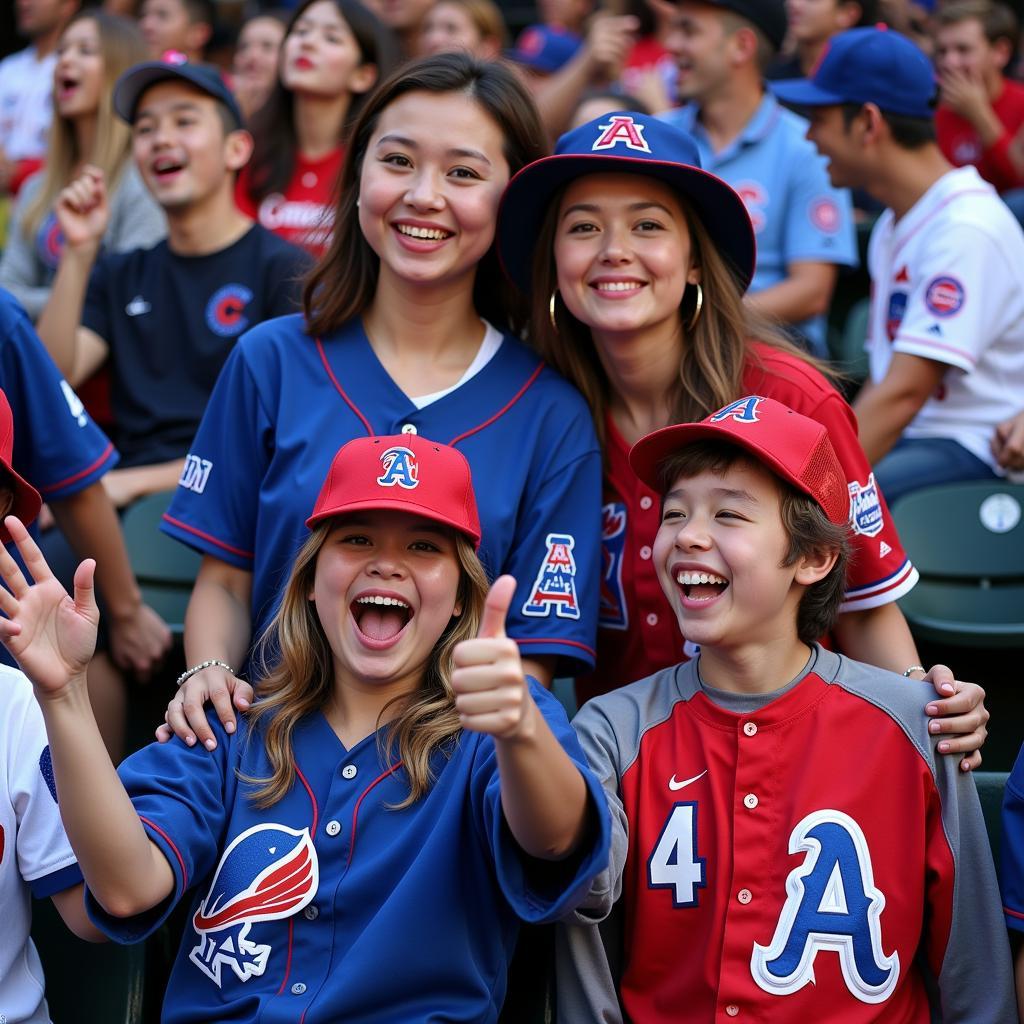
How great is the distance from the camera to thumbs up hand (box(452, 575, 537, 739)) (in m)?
1.80

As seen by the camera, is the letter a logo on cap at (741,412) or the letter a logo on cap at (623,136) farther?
the letter a logo on cap at (623,136)

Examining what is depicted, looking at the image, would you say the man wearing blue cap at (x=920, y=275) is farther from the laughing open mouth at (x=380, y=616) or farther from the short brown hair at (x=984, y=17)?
the short brown hair at (x=984, y=17)

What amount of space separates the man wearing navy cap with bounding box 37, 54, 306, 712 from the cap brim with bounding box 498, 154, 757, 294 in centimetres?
111

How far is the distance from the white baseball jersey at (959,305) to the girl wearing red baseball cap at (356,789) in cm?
188

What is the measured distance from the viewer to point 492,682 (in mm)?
1800

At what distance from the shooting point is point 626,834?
2264 mm

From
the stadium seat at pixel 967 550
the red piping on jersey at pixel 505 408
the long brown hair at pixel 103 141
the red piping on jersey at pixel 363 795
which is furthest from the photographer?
the long brown hair at pixel 103 141

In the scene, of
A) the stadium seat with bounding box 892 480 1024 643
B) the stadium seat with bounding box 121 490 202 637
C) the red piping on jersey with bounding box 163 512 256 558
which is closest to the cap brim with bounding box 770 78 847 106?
the stadium seat with bounding box 892 480 1024 643

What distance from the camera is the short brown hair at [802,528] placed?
2.38m

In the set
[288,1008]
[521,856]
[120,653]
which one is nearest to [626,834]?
[521,856]

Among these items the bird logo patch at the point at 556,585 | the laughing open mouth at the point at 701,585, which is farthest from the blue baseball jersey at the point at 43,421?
the laughing open mouth at the point at 701,585

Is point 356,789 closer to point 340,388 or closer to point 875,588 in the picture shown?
point 340,388

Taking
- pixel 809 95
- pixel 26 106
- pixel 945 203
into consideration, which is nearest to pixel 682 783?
pixel 945 203

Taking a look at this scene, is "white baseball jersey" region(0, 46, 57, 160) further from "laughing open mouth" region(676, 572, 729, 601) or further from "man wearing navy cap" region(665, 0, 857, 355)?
"laughing open mouth" region(676, 572, 729, 601)
